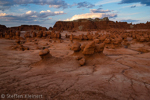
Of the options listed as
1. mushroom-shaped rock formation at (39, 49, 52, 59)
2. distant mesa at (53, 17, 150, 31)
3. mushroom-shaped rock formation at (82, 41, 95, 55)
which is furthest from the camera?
distant mesa at (53, 17, 150, 31)

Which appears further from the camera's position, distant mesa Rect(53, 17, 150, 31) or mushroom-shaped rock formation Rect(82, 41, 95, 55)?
distant mesa Rect(53, 17, 150, 31)

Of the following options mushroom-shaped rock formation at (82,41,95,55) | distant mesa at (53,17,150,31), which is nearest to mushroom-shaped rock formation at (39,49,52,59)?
mushroom-shaped rock formation at (82,41,95,55)

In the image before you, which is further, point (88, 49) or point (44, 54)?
point (88, 49)

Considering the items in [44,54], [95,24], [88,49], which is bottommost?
[44,54]

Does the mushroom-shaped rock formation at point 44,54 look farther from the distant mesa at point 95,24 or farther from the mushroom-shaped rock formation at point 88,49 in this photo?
the distant mesa at point 95,24

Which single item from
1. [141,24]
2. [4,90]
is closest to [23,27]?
[4,90]

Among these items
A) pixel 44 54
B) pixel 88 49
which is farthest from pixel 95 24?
pixel 44 54

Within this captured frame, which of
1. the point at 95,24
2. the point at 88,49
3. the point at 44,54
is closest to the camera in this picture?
the point at 44,54

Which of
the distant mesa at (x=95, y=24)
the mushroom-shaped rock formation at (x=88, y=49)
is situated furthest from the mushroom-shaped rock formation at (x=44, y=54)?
the distant mesa at (x=95, y=24)

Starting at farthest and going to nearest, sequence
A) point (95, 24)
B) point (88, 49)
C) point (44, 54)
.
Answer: point (95, 24), point (88, 49), point (44, 54)

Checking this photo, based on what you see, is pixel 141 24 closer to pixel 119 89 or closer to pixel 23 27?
pixel 23 27

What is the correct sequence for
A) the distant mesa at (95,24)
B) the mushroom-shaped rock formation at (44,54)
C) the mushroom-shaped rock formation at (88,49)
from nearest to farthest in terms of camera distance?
the mushroom-shaped rock formation at (44,54), the mushroom-shaped rock formation at (88,49), the distant mesa at (95,24)

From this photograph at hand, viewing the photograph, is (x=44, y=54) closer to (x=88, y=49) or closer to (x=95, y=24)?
(x=88, y=49)

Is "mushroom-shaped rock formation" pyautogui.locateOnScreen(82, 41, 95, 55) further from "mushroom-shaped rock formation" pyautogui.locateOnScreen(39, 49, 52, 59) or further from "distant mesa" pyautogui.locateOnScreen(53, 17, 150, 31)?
"distant mesa" pyautogui.locateOnScreen(53, 17, 150, 31)
